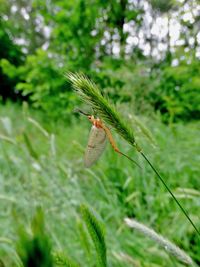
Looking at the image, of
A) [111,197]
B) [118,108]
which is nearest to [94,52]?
[118,108]

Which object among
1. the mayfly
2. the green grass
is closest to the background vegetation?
the green grass

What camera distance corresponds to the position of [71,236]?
4.90 ft

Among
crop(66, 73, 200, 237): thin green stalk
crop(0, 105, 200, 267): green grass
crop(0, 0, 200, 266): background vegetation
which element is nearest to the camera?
crop(66, 73, 200, 237): thin green stalk

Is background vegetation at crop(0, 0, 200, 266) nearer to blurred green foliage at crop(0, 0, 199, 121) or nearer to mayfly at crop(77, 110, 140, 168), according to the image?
blurred green foliage at crop(0, 0, 199, 121)

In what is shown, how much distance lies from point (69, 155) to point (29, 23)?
10.8 meters

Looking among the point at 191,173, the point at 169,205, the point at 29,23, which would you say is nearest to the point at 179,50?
the point at 191,173

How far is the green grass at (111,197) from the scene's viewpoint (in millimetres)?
1127

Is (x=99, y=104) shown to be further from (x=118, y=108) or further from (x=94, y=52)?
(x=94, y=52)

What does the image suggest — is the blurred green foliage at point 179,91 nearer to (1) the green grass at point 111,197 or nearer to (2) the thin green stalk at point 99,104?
(1) the green grass at point 111,197

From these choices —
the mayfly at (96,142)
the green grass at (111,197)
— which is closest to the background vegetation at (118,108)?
the green grass at (111,197)

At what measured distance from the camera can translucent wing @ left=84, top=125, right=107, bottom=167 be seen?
1.22 ft

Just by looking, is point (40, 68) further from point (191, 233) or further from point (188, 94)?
point (191, 233)

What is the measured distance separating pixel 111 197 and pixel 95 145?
3.63 ft

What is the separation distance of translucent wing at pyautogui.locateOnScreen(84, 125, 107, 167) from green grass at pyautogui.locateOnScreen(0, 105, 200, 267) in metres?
0.52
